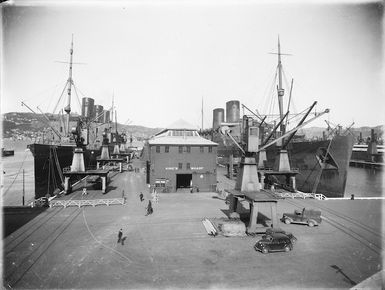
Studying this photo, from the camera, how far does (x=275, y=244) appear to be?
18.3 meters

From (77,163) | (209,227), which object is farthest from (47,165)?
(209,227)

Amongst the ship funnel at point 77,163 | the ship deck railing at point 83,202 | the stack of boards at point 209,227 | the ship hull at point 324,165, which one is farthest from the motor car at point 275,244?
the ship hull at point 324,165

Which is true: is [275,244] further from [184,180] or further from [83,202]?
[184,180]

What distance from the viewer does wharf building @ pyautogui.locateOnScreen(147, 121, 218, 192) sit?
137ft

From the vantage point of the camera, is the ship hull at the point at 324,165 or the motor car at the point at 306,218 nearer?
the motor car at the point at 306,218

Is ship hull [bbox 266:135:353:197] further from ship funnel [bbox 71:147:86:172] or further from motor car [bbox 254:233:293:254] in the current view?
ship funnel [bbox 71:147:86:172]

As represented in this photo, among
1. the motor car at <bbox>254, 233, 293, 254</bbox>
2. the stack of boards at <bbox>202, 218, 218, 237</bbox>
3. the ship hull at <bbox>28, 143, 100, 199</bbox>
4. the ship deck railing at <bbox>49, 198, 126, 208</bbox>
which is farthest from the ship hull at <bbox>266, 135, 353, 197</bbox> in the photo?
the ship hull at <bbox>28, 143, 100, 199</bbox>

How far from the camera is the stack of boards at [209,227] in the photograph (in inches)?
853

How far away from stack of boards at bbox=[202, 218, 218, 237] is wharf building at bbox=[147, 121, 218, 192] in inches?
667

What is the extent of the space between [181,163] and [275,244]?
26.2 m

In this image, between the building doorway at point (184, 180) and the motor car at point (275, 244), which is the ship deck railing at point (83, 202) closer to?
the building doorway at point (184, 180)

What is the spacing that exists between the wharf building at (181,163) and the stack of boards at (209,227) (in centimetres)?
1694

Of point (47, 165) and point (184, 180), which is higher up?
point (47, 165)

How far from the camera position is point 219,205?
33.0m
